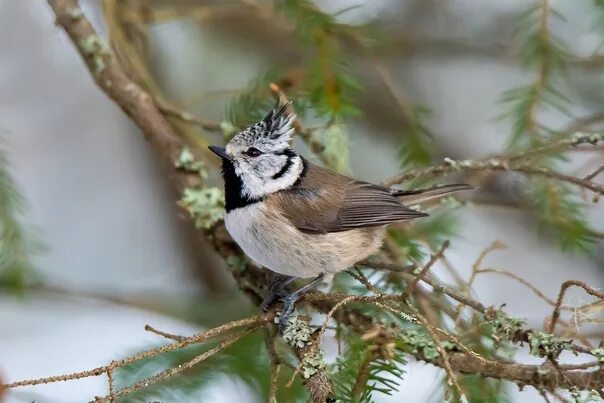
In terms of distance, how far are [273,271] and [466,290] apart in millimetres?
355

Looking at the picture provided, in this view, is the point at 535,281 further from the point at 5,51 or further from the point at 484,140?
Result: the point at 5,51

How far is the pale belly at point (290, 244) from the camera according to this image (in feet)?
4.77

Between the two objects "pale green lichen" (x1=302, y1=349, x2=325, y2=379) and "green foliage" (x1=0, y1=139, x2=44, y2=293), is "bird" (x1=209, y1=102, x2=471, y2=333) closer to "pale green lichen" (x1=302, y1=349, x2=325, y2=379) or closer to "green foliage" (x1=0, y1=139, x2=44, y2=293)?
"pale green lichen" (x1=302, y1=349, x2=325, y2=379)

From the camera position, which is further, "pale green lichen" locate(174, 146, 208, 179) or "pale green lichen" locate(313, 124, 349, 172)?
"pale green lichen" locate(174, 146, 208, 179)

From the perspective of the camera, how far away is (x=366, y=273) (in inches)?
63.1

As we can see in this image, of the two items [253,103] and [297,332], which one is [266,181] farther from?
[297,332]

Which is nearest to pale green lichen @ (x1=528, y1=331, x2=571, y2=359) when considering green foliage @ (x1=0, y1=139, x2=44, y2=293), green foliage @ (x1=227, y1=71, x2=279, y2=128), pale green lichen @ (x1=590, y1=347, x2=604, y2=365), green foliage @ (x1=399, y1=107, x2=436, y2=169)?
pale green lichen @ (x1=590, y1=347, x2=604, y2=365)

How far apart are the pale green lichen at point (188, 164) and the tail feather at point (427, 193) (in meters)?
A: 0.38

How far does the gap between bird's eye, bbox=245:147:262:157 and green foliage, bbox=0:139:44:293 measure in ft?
1.52

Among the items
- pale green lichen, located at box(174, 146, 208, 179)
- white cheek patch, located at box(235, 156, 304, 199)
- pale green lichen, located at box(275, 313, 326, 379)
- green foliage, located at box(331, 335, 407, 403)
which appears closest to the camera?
green foliage, located at box(331, 335, 407, 403)

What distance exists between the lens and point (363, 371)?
3.86 feet

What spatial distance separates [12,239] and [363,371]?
2.59ft

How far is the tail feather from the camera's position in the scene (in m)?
1.55

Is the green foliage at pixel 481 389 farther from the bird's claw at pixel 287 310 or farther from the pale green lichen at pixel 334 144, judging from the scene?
the pale green lichen at pixel 334 144
